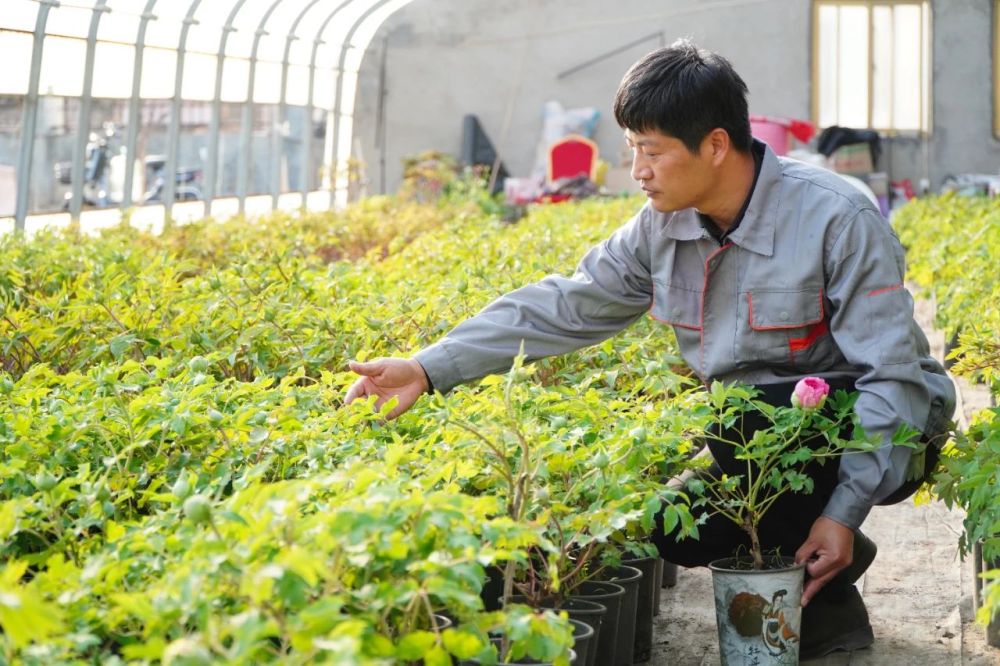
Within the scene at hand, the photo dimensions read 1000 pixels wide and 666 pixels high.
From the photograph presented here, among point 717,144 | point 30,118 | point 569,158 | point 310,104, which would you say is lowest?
point 717,144

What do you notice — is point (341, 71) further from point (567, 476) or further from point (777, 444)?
point (567, 476)

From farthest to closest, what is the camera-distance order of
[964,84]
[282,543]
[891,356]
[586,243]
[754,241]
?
[964,84] → [586,243] → [754,241] → [891,356] → [282,543]

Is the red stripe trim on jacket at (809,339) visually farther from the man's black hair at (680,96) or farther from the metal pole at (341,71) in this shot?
the metal pole at (341,71)

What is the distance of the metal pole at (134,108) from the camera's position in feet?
35.5

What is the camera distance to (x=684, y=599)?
3.48m

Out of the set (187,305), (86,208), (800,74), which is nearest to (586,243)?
(187,305)

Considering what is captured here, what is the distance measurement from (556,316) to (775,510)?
0.63m

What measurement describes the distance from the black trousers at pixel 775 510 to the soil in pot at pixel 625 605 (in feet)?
0.65

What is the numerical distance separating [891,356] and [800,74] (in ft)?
50.9

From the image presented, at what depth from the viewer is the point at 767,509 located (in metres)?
2.62

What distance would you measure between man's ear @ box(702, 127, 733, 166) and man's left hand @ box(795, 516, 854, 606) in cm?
76

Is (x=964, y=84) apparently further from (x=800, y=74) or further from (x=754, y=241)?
(x=754, y=241)

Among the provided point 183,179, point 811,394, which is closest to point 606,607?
point 811,394

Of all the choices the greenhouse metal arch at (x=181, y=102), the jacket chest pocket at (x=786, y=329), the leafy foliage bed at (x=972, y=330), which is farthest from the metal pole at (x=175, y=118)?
the jacket chest pocket at (x=786, y=329)
